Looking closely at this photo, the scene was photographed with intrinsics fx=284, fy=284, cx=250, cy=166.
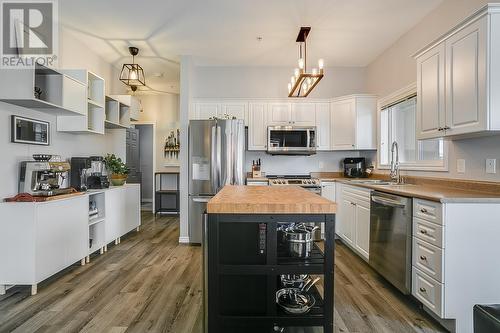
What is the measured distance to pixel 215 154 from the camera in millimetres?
4066

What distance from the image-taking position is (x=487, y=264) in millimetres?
1936

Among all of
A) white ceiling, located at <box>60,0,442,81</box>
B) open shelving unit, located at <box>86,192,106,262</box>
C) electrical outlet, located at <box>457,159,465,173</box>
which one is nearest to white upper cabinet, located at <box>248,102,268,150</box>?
white ceiling, located at <box>60,0,442,81</box>

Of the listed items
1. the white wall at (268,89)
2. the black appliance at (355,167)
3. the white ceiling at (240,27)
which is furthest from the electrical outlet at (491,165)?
the white wall at (268,89)

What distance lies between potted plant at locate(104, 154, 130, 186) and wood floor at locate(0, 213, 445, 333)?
3.82 feet

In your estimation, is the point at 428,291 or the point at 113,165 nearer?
the point at 428,291

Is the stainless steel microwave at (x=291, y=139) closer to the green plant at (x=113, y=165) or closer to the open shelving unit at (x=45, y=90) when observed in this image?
the green plant at (x=113, y=165)

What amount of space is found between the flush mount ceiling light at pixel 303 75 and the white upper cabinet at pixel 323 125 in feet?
2.98

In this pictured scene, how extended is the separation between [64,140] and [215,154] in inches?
74.2

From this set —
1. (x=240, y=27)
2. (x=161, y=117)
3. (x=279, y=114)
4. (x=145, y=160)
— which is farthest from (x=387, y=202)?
(x=145, y=160)

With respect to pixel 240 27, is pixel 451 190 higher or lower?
lower

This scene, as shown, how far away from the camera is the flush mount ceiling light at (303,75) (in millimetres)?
2877

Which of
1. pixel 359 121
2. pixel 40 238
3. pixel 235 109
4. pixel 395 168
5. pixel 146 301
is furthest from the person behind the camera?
pixel 235 109

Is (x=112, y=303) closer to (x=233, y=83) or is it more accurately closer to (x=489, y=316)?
(x=489, y=316)

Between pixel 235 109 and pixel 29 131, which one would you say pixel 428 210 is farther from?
pixel 29 131
